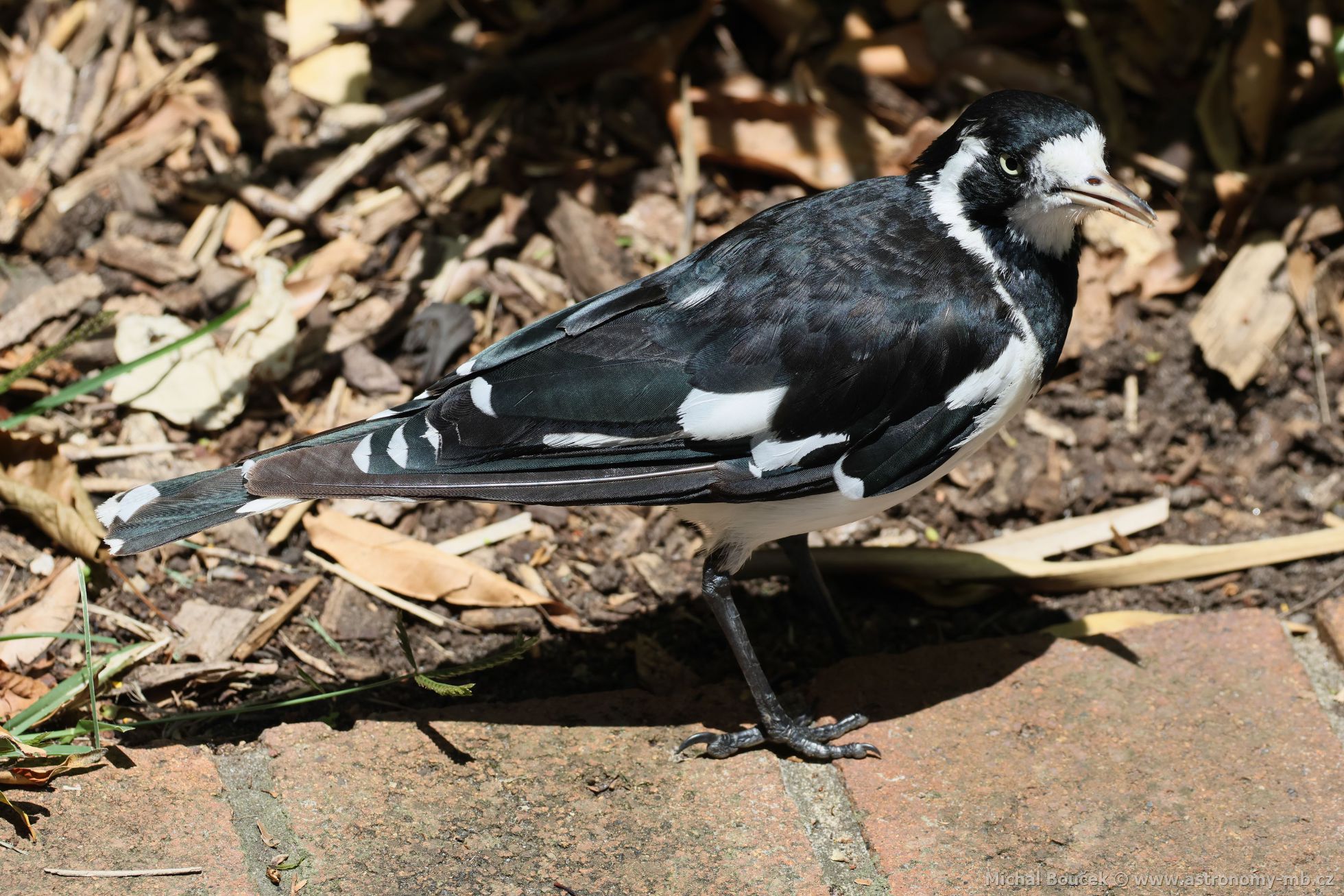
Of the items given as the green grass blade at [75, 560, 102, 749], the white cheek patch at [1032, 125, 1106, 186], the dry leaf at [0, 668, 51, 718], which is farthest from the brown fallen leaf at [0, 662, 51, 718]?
the white cheek patch at [1032, 125, 1106, 186]

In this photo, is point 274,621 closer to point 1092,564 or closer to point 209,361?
point 209,361

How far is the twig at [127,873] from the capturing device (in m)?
2.22

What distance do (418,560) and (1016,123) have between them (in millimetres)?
1582

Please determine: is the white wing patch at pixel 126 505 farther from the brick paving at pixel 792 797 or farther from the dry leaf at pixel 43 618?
the brick paving at pixel 792 797

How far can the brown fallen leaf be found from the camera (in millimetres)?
2676

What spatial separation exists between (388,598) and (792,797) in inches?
40.9

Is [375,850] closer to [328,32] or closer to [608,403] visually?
[608,403]

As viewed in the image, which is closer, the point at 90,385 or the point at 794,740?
the point at 794,740

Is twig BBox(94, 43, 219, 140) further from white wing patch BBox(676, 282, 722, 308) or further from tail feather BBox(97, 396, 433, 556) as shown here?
white wing patch BBox(676, 282, 722, 308)

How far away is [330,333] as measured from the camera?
3.60 metres

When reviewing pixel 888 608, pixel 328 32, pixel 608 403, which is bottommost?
pixel 888 608

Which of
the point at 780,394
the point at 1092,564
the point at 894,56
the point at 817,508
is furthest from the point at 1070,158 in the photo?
the point at 894,56

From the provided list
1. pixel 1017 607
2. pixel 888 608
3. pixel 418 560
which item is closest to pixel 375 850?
pixel 418 560

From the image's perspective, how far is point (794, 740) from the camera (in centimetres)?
274
